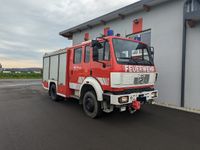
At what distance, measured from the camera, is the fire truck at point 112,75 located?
4.70 meters

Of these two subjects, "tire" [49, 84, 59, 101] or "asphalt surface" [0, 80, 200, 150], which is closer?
"asphalt surface" [0, 80, 200, 150]

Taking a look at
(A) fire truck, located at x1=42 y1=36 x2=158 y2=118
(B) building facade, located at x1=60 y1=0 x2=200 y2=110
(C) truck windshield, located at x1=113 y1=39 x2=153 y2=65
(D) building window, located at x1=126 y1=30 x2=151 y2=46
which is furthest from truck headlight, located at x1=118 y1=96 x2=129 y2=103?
(D) building window, located at x1=126 y1=30 x2=151 y2=46

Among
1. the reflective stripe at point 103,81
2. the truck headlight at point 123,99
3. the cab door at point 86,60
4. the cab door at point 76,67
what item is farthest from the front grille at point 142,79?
the cab door at point 76,67

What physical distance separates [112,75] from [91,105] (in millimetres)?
1448

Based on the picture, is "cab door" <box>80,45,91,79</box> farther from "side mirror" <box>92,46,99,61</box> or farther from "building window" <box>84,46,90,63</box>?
"side mirror" <box>92,46,99,61</box>

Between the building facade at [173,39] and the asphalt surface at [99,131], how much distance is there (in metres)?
1.35

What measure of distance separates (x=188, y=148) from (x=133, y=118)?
2169 mm

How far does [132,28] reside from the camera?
9414 millimetres

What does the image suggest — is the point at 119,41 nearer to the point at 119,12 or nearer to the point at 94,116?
the point at 94,116

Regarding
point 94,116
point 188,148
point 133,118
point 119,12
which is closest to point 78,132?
point 94,116

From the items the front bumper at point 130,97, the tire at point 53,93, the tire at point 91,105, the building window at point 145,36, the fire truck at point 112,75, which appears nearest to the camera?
the front bumper at point 130,97

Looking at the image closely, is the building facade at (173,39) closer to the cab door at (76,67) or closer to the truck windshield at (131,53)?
the truck windshield at (131,53)

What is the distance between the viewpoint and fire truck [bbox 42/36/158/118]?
4.70 metres

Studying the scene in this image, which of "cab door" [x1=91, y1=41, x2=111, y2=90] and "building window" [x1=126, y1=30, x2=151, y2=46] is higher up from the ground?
"building window" [x1=126, y1=30, x2=151, y2=46]
